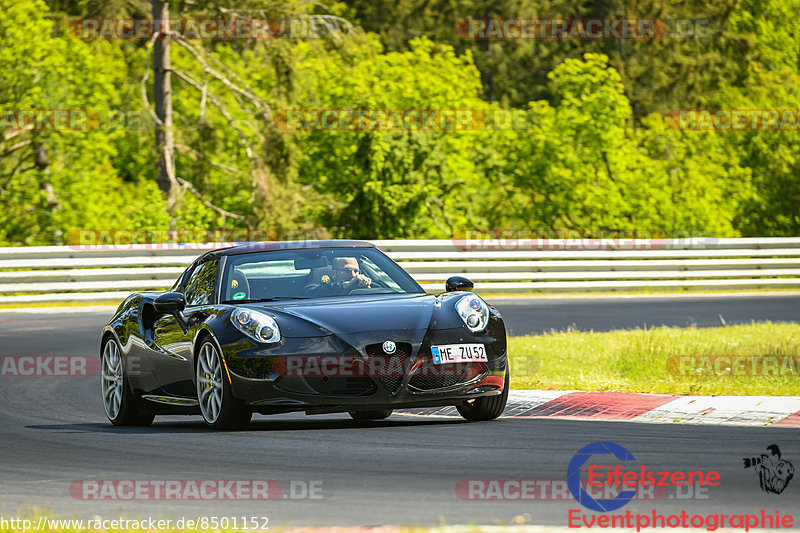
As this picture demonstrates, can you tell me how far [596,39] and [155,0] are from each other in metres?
35.2

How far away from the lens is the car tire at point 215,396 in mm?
8820

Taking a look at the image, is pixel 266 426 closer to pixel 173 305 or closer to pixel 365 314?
pixel 173 305

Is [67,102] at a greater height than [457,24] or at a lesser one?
lesser

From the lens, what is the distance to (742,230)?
37688 millimetres

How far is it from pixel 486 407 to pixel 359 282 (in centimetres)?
131

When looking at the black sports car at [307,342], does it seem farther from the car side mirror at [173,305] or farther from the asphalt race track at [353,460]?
the asphalt race track at [353,460]

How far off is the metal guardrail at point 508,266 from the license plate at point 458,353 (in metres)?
13.8

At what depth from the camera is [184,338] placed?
31.2ft

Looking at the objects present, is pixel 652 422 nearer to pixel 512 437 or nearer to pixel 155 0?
pixel 512 437

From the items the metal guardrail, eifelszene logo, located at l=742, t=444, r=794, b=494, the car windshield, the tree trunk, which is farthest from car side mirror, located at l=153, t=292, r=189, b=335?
the tree trunk

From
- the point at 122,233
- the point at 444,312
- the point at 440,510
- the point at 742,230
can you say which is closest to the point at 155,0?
the point at 122,233
